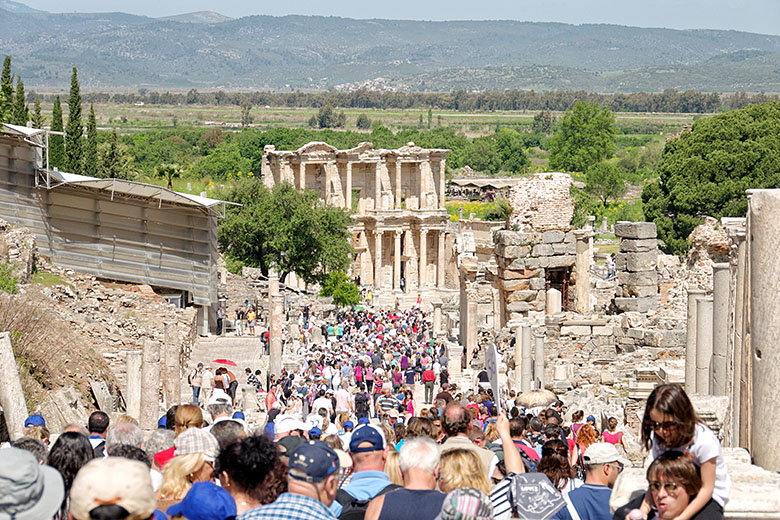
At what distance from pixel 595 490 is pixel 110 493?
3.49m

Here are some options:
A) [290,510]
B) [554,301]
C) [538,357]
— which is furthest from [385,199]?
[290,510]

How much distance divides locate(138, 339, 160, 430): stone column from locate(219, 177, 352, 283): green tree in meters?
38.7

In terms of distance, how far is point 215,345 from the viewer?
3472 centimetres

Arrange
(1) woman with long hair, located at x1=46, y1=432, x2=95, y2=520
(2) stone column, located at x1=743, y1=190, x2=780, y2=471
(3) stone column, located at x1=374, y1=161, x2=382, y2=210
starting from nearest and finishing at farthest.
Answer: (2) stone column, located at x1=743, y1=190, x2=780, y2=471 → (1) woman with long hair, located at x1=46, y1=432, x2=95, y2=520 → (3) stone column, located at x1=374, y1=161, x2=382, y2=210

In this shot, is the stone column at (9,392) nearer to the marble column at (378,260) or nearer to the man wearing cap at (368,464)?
the man wearing cap at (368,464)

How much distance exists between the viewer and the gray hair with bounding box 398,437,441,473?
7375 mm

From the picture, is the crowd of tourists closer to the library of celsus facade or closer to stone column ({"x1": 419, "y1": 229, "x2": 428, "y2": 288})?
the library of celsus facade

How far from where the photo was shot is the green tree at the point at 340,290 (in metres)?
57.0

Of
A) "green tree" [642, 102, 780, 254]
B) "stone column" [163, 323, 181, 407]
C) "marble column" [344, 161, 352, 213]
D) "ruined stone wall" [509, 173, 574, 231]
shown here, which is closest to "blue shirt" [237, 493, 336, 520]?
"stone column" [163, 323, 181, 407]

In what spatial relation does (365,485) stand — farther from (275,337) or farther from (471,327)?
(471,327)

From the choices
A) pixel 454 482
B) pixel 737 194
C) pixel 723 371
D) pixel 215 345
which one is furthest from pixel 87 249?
pixel 737 194

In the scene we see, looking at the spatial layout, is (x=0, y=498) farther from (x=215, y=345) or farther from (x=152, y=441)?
(x=215, y=345)

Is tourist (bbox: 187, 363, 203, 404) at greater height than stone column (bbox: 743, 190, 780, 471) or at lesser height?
lesser

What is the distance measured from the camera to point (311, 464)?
7.04m
